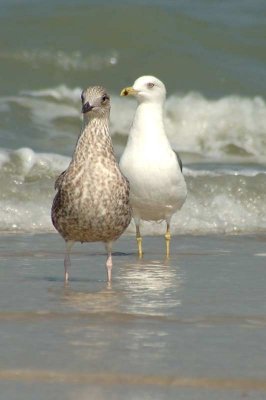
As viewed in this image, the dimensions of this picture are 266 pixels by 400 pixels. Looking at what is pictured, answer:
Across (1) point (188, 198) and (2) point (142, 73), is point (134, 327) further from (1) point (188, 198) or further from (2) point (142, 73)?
(2) point (142, 73)

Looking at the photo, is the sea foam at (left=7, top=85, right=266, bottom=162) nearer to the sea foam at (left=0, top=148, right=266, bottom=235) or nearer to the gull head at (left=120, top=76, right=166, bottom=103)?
the sea foam at (left=0, top=148, right=266, bottom=235)

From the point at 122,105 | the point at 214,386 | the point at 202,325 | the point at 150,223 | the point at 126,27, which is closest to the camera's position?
the point at 214,386

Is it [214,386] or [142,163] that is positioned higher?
[142,163]

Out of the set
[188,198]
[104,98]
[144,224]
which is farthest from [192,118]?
[104,98]

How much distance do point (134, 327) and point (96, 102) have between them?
164 cm

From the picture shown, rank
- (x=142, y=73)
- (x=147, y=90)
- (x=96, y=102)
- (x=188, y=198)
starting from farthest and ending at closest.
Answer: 1. (x=142, y=73)
2. (x=188, y=198)
3. (x=147, y=90)
4. (x=96, y=102)

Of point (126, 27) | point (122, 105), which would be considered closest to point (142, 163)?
point (122, 105)

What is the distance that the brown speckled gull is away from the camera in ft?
21.4

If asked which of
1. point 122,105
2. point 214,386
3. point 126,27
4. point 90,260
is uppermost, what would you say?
point 126,27

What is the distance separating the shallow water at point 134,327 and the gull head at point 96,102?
0.93 metres

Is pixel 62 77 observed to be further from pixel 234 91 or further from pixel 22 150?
pixel 22 150

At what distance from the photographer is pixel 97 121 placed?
6.89 m

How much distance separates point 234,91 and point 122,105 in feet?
4.54

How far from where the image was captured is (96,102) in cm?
688
